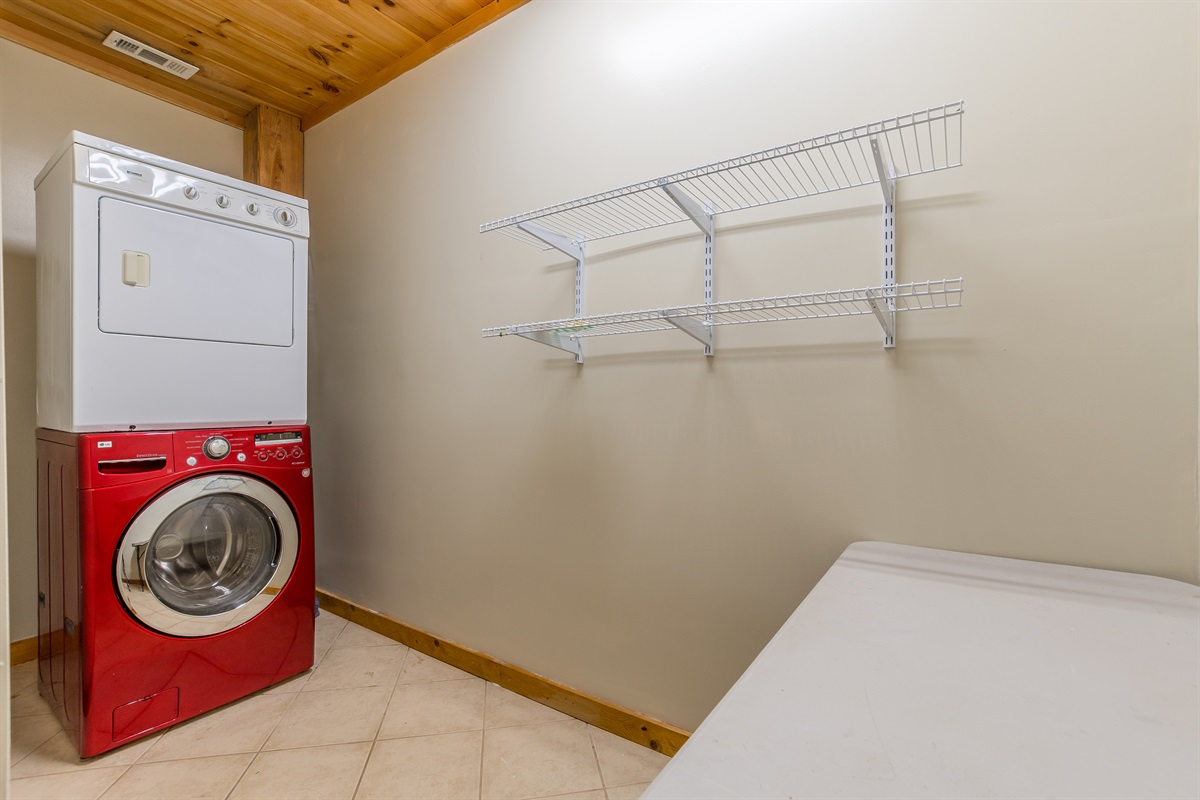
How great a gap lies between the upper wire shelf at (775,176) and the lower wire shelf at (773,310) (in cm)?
26

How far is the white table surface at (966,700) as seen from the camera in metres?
0.51

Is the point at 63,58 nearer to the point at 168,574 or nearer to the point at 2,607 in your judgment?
Result: the point at 168,574

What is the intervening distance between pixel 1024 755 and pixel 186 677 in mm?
2142

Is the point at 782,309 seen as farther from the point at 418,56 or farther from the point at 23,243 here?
the point at 23,243

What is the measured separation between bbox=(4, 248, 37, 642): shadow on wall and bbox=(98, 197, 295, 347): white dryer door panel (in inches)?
36.3

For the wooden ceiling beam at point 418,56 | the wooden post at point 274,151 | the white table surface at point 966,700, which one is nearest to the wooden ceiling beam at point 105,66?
the wooden post at point 274,151

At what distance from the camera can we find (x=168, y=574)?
5.77ft

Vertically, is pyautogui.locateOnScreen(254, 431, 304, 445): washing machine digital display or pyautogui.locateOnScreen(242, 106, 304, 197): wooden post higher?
pyautogui.locateOnScreen(242, 106, 304, 197): wooden post

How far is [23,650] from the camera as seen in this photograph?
2.17 meters

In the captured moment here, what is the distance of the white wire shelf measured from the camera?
115 cm

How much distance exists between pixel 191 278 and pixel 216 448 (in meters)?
0.57

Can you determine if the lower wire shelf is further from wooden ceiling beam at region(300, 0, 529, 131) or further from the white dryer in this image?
wooden ceiling beam at region(300, 0, 529, 131)

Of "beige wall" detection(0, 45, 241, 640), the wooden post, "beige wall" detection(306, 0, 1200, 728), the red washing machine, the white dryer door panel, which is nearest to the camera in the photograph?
"beige wall" detection(306, 0, 1200, 728)

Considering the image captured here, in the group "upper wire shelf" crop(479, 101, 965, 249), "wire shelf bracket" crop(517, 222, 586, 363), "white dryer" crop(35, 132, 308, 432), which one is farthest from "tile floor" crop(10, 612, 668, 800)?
"upper wire shelf" crop(479, 101, 965, 249)
